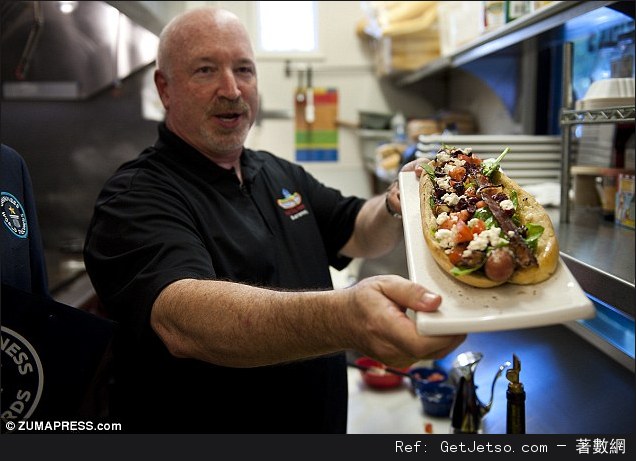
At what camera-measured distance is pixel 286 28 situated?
9.77ft

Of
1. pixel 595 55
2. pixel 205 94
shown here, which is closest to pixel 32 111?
pixel 205 94

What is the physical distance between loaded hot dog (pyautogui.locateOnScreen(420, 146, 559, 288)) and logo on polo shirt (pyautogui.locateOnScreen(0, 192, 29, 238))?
0.73 m

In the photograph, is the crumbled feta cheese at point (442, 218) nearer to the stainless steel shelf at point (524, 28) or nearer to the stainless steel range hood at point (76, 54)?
the stainless steel shelf at point (524, 28)

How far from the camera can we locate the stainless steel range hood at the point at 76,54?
8.70 ft

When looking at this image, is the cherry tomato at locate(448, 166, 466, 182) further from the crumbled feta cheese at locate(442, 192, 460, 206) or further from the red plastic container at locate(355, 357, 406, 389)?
the red plastic container at locate(355, 357, 406, 389)

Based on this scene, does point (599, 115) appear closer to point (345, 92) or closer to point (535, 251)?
point (535, 251)

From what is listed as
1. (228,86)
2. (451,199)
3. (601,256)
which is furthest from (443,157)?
(228,86)

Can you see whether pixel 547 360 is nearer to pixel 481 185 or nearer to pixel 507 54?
pixel 481 185

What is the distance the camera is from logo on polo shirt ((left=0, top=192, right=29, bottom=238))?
115 cm

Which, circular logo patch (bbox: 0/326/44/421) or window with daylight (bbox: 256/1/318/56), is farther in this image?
window with daylight (bbox: 256/1/318/56)

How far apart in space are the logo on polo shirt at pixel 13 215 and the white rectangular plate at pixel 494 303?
738 millimetres

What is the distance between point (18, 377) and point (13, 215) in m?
0.29

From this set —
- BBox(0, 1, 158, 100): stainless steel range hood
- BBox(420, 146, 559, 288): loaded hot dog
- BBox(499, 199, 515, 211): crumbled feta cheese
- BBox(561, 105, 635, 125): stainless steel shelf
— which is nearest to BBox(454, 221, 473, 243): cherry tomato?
BBox(420, 146, 559, 288): loaded hot dog
